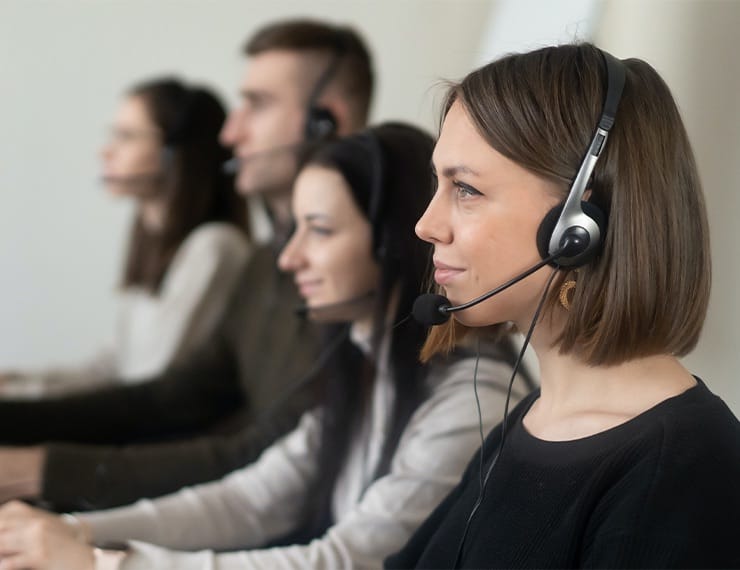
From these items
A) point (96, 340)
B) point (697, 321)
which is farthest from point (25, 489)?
point (96, 340)

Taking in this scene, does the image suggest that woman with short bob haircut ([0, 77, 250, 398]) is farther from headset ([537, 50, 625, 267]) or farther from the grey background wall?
headset ([537, 50, 625, 267])

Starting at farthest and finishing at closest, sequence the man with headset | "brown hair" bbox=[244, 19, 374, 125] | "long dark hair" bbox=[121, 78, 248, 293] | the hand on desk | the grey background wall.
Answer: the grey background wall → "long dark hair" bbox=[121, 78, 248, 293] → "brown hair" bbox=[244, 19, 374, 125] → the man with headset → the hand on desk

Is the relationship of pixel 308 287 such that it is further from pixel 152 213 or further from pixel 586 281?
pixel 152 213

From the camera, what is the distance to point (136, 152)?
2.11 meters

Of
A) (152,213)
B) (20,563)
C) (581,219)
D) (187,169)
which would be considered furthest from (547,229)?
(152,213)

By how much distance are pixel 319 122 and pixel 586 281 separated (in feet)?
3.32

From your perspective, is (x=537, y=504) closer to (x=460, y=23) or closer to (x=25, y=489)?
(x=25, y=489)

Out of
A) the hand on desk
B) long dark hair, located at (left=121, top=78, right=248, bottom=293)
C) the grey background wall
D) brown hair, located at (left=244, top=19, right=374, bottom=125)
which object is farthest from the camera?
the grey background wall

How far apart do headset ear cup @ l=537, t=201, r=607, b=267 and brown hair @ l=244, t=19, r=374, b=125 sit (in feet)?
3.45

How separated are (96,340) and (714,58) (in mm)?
2074

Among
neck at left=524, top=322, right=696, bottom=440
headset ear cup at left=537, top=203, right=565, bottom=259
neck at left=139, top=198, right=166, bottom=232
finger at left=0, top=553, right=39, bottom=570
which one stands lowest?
neck at left=139, top=198, right=166, bottom=232

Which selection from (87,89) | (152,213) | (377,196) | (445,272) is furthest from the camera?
(87,89)

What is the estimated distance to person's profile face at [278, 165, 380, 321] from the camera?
3.91 ft

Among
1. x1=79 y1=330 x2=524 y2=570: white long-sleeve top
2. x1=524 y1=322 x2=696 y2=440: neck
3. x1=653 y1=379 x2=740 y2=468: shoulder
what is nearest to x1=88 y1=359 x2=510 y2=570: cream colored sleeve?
x1=79 y1=330 x2=524 y2=570: white long-sleeve top
